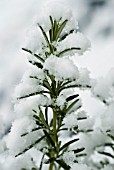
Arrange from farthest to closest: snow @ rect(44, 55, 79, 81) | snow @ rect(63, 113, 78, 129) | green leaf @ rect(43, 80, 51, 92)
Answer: green leaf @ rect(43, 80, 51, 92) → snow @ rect(63, 113, 78, 129) → snow @ rect(44, 55, 79, 81)

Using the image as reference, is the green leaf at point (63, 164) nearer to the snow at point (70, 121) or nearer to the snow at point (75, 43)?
the snow at point (70, 121)

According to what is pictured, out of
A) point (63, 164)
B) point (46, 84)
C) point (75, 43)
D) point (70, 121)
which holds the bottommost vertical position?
point (63, 164)

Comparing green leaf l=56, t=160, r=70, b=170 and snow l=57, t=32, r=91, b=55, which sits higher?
snow l=57, t=32, r=91, b=55

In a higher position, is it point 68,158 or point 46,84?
point 46,84

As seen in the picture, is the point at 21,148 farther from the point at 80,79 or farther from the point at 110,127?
the point at 110,127

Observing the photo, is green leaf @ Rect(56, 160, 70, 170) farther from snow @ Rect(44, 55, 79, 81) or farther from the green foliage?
snow @ Rect(44, 55, 79, 81)

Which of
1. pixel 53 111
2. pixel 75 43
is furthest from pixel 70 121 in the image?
pixel 75 43

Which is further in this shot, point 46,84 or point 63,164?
point 46,84

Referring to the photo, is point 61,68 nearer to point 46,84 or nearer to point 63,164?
point 46,84

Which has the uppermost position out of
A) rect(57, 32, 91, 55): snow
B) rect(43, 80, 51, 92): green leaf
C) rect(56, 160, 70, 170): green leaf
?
rect(57, 32, 91, 55): snow

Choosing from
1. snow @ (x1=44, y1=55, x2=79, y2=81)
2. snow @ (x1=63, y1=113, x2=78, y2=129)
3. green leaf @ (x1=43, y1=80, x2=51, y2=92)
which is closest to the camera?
snow @ (x1=44, y1=55, x2=79, y2=81)

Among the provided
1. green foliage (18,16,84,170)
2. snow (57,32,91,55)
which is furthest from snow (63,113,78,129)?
snow (57,32,91,55)
